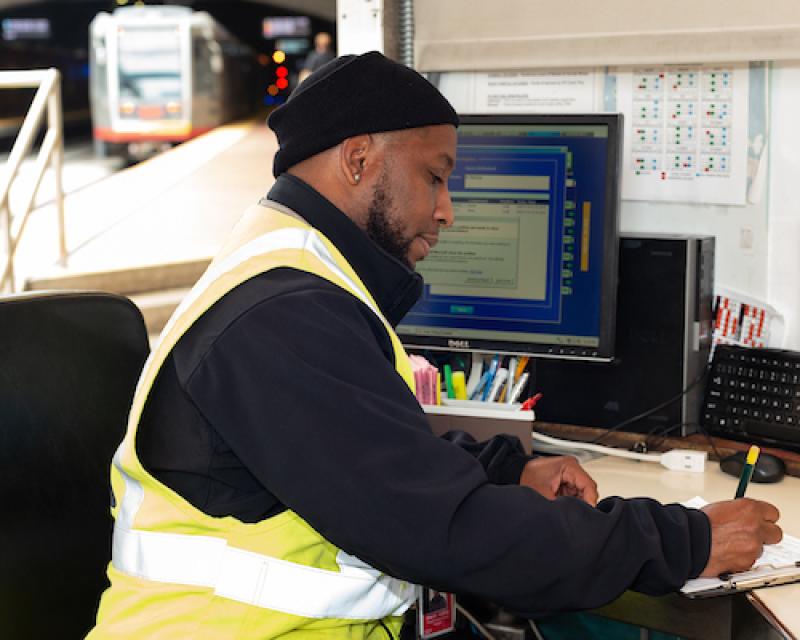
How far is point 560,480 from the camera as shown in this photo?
153cm

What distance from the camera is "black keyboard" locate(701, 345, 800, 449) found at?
72.2 inches

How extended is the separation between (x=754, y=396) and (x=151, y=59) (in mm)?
11814

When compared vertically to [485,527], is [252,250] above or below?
above

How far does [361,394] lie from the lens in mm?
1097

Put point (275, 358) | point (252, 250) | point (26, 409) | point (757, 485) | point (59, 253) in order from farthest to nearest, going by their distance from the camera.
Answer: point (59, 253)
point (757, 485)
point (26, 409)
point (252, 250)
point (275, 358)

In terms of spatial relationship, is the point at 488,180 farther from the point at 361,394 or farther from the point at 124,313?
the point at 361,394

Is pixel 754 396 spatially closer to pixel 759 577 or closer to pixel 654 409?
pixel 654 409

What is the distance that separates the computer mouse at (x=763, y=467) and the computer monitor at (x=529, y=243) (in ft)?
0.96

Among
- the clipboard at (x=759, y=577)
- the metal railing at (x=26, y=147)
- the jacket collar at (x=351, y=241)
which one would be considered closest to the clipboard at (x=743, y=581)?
the clipboard at (x=759, y=577)

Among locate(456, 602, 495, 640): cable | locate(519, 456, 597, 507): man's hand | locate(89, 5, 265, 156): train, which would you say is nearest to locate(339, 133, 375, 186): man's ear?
locate(519, 456, 597, 507): man's hand

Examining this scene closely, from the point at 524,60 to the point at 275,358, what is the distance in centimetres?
129

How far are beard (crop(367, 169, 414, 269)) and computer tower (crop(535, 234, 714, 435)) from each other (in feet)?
2.48

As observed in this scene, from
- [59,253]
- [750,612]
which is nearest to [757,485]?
[750,612]

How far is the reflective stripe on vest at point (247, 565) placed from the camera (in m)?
1.18
